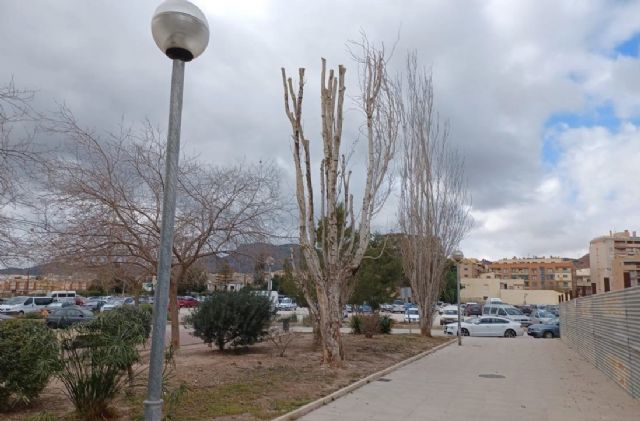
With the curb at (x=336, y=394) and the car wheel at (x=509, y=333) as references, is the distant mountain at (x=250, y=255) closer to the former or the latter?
the curb at (x=336, y=394)

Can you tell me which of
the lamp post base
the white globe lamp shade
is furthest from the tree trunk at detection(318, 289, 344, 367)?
the white globe lamp shade

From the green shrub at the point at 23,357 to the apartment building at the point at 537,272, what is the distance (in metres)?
142

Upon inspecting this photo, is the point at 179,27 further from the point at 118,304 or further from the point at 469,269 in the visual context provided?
the point at 469,269

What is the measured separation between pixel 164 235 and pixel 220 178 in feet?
37.2

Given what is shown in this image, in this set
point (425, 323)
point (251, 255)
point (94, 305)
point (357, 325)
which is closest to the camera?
point (251, 255)

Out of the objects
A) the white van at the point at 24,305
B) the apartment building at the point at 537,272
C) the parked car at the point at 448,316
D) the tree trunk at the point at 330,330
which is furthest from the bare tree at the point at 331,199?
the apartment building at the point at 537,272

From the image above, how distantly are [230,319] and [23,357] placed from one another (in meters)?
8.74

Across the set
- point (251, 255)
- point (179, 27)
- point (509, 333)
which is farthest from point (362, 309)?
point (179, 27)

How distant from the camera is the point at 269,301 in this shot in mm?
17000

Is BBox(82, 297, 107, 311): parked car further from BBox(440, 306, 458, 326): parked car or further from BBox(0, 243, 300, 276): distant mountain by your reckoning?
BBox(0, 243, 300, 276): distant mountain

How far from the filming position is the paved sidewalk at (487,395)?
29.7ft

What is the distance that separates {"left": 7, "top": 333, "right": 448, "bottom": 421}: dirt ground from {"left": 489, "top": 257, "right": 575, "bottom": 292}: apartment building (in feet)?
437

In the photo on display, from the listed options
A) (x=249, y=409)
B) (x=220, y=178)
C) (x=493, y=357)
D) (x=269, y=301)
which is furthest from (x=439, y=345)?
(x=249, y=409)

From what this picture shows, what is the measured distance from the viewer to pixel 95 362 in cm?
714
